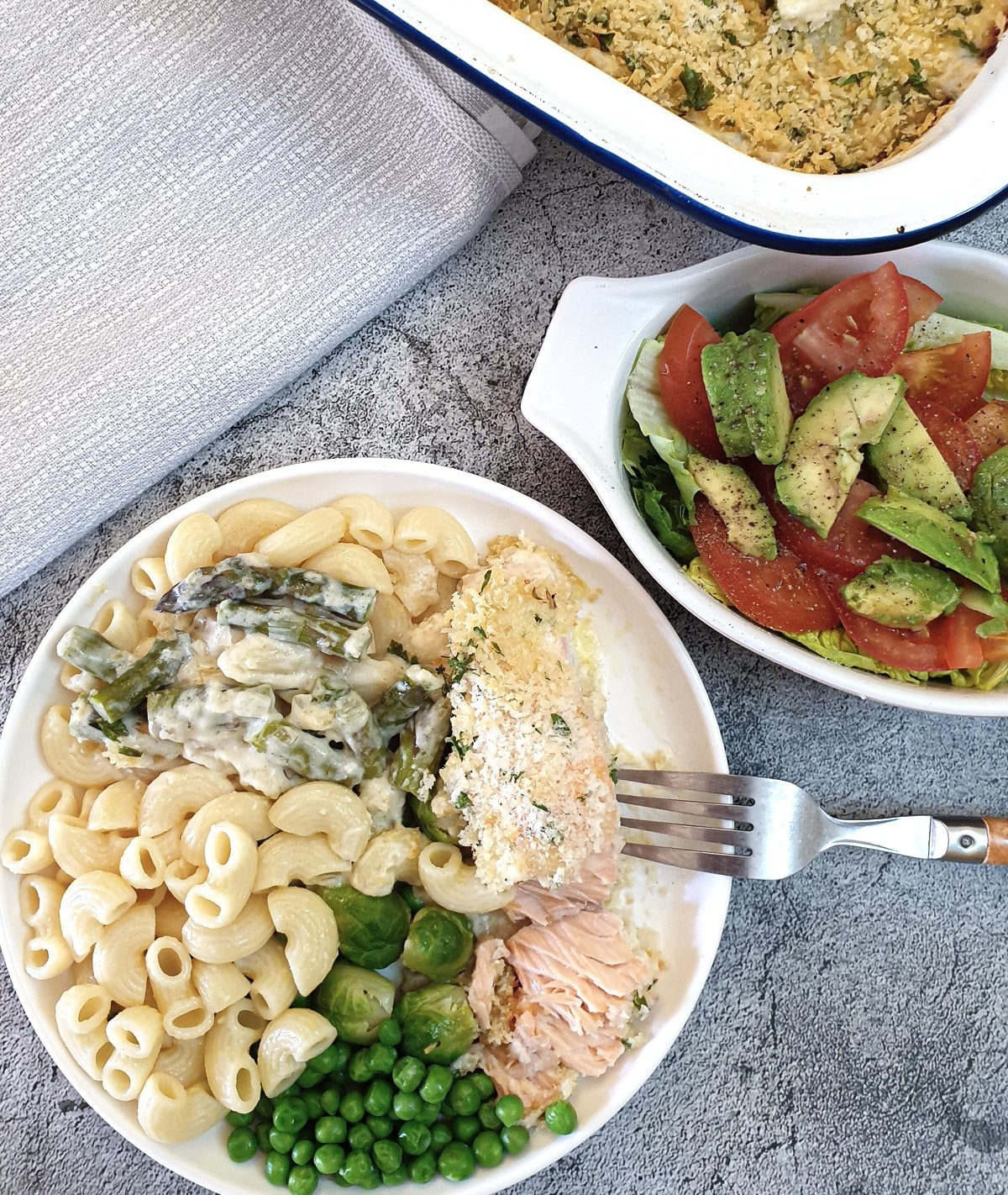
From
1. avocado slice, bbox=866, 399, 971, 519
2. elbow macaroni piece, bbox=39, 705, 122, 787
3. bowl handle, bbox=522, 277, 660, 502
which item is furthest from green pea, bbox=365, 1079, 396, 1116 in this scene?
avocado slice, bbox=866, 399, 971, 519

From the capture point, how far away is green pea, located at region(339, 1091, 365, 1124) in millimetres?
1642

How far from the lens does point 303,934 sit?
1.54 m

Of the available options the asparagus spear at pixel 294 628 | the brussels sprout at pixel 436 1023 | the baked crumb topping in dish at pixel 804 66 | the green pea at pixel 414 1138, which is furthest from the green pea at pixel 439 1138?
the baked crumb topping in dish at pixel 804 66

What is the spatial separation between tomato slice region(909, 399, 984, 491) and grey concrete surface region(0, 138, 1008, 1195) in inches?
20.5

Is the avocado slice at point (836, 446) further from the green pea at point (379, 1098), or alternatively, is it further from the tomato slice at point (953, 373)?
the green pea at point (379, 1098)

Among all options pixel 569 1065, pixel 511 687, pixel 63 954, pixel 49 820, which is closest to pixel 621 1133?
pixel 569 1065

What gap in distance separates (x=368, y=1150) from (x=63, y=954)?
61 centimetres

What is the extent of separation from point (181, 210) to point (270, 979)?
1.37 meters

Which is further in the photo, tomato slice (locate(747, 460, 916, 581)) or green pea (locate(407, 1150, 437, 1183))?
green pea (locate(407, 1150, 437, 1183))

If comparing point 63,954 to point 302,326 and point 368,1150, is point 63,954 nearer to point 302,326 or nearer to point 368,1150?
point 368,1150

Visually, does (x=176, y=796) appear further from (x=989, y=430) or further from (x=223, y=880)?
(x=989, y=430)

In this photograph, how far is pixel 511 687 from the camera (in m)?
1.59

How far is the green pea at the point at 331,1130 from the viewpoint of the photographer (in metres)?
1.62

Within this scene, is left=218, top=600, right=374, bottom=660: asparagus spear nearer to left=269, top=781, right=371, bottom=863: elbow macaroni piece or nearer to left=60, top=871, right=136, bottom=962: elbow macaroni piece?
left=269, top=781, right=371, bottom=863: elbow macaroni piece
